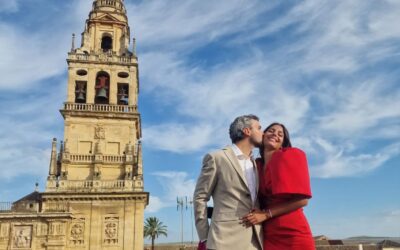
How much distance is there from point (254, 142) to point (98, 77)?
29.4m

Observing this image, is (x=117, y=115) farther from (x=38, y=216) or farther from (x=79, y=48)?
(x=38, y=216)

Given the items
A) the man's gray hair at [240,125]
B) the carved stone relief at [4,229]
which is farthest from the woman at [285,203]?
the carved stone relief at [4,229]

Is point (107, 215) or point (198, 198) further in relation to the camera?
point (107, 215)


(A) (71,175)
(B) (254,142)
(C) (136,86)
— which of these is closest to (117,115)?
(C) (136,86)

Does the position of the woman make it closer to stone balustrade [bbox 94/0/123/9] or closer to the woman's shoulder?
the woman's shoulder

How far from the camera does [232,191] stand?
4703 millimetres

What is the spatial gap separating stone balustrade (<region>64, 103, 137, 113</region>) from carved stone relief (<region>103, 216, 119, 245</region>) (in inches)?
305

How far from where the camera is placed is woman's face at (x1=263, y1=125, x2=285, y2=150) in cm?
496

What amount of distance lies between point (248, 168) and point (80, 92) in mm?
28982

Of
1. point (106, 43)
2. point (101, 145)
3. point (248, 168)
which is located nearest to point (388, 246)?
point (101, 145)

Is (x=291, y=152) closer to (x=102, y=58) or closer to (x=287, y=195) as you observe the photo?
(x=287, y=195)

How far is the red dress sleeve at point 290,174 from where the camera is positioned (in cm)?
445

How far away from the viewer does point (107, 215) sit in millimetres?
28500

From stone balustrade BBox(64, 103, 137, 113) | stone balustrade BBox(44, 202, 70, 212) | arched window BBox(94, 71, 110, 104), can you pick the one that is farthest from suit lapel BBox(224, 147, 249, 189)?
arched window BBox(94, 71, 110, 104)
